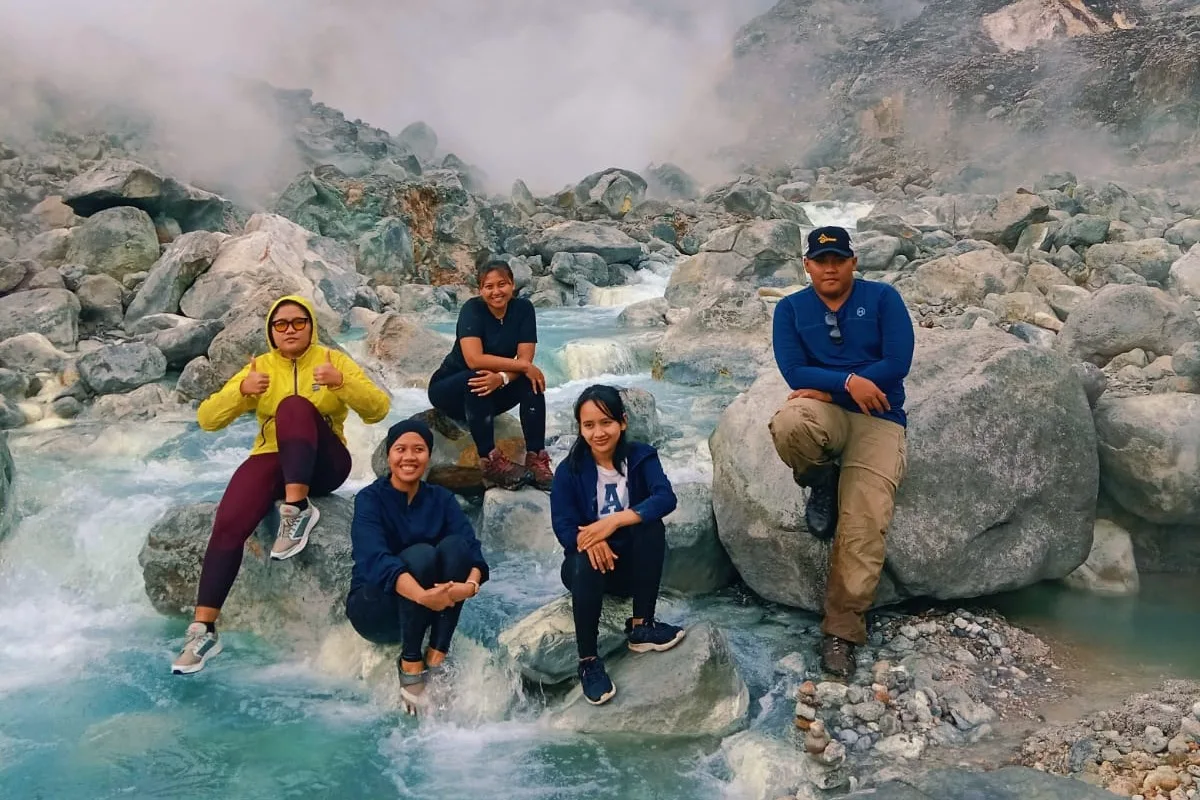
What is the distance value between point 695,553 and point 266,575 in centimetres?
272

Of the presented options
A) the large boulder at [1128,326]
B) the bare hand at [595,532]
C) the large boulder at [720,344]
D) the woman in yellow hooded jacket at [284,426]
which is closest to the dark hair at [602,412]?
the bare hand at [595,532]

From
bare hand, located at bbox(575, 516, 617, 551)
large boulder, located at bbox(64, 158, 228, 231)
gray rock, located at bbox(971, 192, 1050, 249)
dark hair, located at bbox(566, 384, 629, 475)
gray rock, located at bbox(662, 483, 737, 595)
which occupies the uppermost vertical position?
large boulder, located at bbox(64, 158, 228, 231)

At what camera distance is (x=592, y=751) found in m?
4.03

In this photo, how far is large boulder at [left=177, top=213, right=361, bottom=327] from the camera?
1273cm

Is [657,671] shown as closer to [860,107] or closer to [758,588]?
[758,588]

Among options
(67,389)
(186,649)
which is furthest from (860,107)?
(186,649)

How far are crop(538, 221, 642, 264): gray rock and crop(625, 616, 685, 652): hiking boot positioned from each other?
17656mm

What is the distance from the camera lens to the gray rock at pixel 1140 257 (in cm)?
1461

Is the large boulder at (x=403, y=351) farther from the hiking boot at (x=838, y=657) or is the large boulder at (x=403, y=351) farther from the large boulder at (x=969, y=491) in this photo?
the hiking boot at (x=838, y=657)

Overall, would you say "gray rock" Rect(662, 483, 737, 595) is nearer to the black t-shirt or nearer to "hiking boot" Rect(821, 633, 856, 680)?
"hiking boot" Rect(821, 633, 856, 680)

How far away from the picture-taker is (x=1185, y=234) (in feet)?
60.3

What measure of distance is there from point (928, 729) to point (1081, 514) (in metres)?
1.98

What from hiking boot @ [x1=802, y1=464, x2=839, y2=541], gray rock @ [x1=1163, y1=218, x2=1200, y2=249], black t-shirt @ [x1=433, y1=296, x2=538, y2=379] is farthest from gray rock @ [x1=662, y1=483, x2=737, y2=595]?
gray rock @ [x1=1163, y1=218, x2=1200, y2=249]

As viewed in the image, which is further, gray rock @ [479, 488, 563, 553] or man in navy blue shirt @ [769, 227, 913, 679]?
gray rock @ [479, 488, 563, 553]
